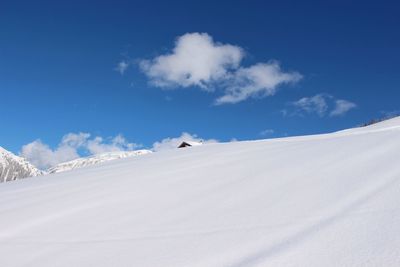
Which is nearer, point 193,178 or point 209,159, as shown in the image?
point 193,178

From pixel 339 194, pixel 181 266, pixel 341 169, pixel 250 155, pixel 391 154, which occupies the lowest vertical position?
pixel 181 266

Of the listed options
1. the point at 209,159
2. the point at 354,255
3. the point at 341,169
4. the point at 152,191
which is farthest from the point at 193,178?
the point at 354,255

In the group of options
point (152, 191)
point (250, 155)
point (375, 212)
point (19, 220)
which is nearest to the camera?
point (375, 212)

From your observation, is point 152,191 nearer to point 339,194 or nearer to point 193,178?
point 193,178

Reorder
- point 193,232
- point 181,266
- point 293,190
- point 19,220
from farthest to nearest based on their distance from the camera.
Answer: point 19,220 → point 293,190 → point 193,232 → point 181,266

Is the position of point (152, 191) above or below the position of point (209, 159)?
below

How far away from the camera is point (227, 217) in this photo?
96.3 inches

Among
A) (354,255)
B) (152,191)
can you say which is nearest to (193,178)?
(152,191)

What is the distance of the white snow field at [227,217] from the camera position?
186 cm

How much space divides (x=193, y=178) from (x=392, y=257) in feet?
7.53

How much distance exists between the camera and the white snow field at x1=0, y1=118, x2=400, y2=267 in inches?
73.2

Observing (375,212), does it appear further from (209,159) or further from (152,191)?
(209,159)

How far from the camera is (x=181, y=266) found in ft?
6.09

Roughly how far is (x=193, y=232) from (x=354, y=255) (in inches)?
35.6
